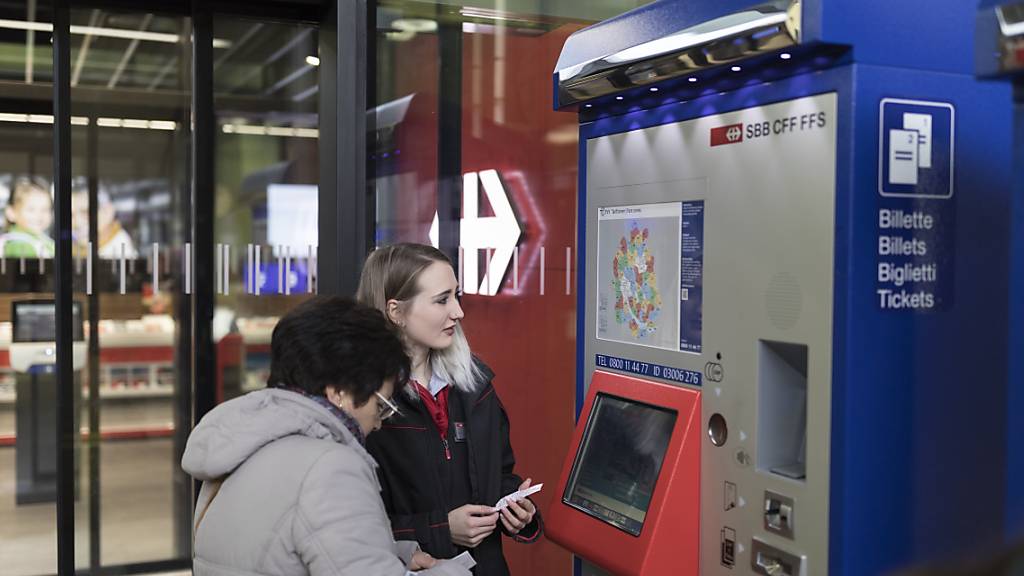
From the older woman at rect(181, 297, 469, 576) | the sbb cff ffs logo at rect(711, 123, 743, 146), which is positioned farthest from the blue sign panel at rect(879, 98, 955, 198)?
the older woman at rect(181, 297, 469, 576)

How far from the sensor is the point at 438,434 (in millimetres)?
2449

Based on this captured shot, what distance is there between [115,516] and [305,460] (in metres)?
4.50

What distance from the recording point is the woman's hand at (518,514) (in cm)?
244

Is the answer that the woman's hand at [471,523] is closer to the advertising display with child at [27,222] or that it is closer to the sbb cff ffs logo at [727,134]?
the sbb cff ffs logo at [727,134]

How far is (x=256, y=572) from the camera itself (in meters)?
1.63

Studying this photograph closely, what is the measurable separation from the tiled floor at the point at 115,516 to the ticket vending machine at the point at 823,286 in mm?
4023

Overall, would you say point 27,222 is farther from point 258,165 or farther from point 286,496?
point 286,496

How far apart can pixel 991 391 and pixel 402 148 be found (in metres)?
2.38

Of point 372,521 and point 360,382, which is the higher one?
point 360,382

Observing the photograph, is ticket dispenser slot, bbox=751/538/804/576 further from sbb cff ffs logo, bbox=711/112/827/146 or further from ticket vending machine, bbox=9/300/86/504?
ticket vending machine, bbox=9/300/86/504

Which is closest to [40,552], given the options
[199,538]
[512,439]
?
[512,439]

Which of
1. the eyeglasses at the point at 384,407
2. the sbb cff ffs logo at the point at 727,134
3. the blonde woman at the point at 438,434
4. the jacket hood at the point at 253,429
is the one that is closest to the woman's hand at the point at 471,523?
the blonde woman at the point at 438,434

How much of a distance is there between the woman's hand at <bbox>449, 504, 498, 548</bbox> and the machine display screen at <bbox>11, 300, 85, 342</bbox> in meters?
3.29

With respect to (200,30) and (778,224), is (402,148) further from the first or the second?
(778,224)
